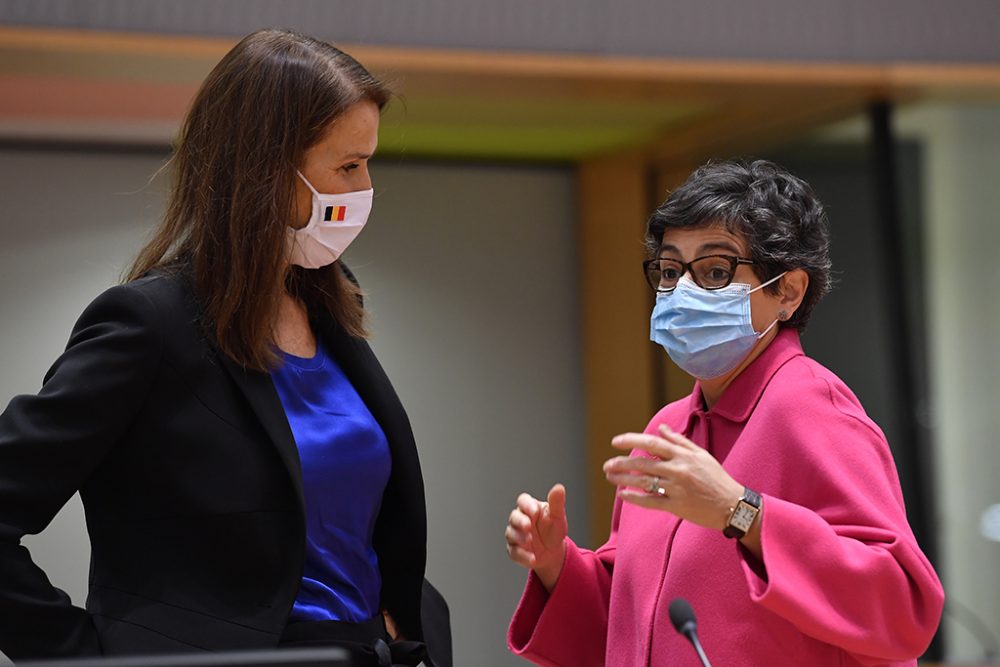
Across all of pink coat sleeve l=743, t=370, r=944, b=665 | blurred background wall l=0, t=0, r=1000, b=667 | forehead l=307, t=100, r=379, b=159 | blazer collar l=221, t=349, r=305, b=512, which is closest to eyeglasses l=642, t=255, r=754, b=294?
pink coat sleeve l=743, t=370, r=944, b=665

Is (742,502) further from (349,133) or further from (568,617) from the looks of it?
(349,133)

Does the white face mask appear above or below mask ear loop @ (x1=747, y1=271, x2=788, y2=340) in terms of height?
above

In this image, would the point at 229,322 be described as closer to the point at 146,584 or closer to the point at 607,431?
the point at 146,584

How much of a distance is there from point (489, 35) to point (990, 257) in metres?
2.12

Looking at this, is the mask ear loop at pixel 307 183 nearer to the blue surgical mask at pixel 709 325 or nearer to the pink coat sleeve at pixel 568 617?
the blue surgical mask at pixel 709 325

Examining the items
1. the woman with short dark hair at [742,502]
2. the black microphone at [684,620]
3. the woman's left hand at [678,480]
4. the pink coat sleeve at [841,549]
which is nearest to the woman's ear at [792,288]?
the woman with short dark hair at [742,502]

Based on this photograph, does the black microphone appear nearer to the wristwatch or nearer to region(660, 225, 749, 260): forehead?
the wristwatch

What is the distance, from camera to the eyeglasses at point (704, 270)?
1.93 m

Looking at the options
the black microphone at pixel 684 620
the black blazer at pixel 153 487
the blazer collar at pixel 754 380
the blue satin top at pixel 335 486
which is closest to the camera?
the black microphone at pixel 684 620

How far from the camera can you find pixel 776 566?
1634 millimetres

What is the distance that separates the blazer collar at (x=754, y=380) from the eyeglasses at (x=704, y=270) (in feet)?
0.41

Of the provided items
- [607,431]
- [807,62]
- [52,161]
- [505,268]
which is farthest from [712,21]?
[52,161]

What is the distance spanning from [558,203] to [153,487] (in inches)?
153

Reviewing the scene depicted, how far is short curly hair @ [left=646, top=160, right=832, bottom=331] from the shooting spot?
6.36 ft
